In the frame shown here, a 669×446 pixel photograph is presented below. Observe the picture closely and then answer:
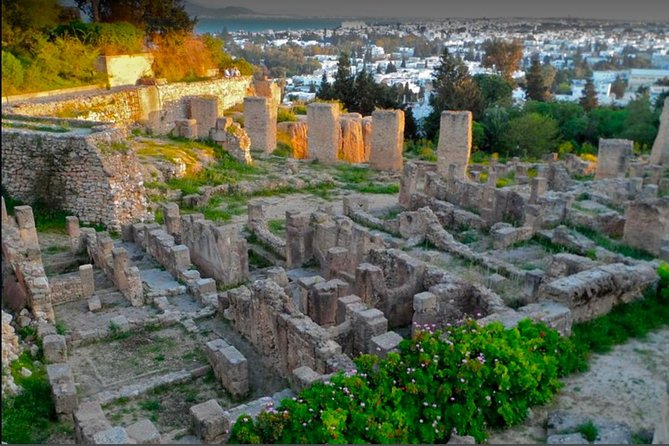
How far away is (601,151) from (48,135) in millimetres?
20624

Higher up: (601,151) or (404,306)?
(601,151)

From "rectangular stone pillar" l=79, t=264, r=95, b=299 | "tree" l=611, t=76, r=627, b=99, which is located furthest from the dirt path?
"tree" l=611, t=76, r=627, b=99

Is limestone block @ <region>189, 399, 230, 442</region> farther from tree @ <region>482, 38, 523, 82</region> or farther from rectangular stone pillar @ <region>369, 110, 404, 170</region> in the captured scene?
tree @ <region>482, 38, 523, 82</region>

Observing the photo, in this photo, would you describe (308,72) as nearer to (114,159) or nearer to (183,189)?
(183,189)

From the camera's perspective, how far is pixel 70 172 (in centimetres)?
1592

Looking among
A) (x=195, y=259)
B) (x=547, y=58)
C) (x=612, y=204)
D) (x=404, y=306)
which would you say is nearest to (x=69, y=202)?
(x=195, y=259)

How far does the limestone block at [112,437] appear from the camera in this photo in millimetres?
6723

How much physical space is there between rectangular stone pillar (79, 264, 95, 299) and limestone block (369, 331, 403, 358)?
6.63m

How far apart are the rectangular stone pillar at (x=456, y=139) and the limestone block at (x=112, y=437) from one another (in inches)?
796

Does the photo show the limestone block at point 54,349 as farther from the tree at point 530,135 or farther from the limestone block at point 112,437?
the tree at point 530,135

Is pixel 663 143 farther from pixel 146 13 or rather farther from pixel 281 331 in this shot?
pixel 281 331

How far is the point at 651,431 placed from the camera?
7.23m

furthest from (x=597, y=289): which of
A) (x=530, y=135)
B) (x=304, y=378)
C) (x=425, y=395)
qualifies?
(x=530, y=135)

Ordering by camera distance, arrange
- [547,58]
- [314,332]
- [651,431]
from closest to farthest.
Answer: [651,431] → [314,332] → [547,58]
